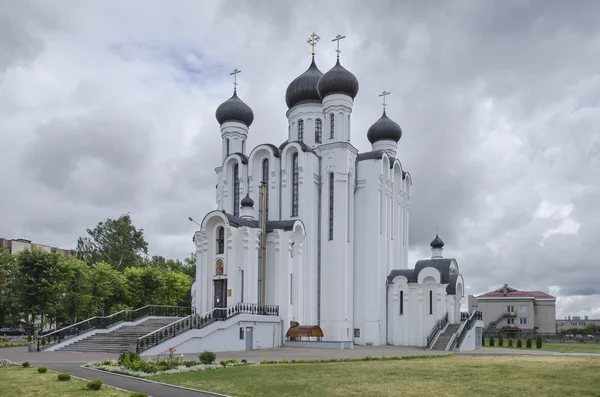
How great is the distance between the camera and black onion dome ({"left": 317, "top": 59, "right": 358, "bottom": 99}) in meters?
42.7

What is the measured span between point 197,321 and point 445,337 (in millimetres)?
16403

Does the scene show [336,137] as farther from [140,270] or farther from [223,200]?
[140,270]

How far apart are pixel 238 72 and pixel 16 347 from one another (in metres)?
26.4

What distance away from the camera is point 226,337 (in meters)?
33.2

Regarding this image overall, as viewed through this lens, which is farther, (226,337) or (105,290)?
(105,290)

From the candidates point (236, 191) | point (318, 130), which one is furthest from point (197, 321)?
point (318, 130)

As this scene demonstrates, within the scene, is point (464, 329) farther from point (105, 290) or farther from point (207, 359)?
point (105, 290)

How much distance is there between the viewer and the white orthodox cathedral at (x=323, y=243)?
38438 mm

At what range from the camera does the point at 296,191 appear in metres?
42.5

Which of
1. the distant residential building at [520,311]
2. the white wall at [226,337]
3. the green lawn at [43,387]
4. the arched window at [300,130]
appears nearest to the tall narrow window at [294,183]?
the arched window at [300,130]

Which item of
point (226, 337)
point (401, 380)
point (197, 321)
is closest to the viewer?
point (401, 380)

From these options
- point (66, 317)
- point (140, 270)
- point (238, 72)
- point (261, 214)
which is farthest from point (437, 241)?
point (66, 317)

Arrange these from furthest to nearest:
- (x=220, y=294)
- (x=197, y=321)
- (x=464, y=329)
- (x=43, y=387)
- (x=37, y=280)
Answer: (x=464, y=329)
(x=220, y=294)
(x=37, y=280)
(x=197, y=321)
(x=43, y=387)

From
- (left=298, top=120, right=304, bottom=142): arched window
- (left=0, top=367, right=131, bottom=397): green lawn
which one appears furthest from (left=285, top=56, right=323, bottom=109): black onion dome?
(left=0, top=367, right=131, bottom=397): green lawn
